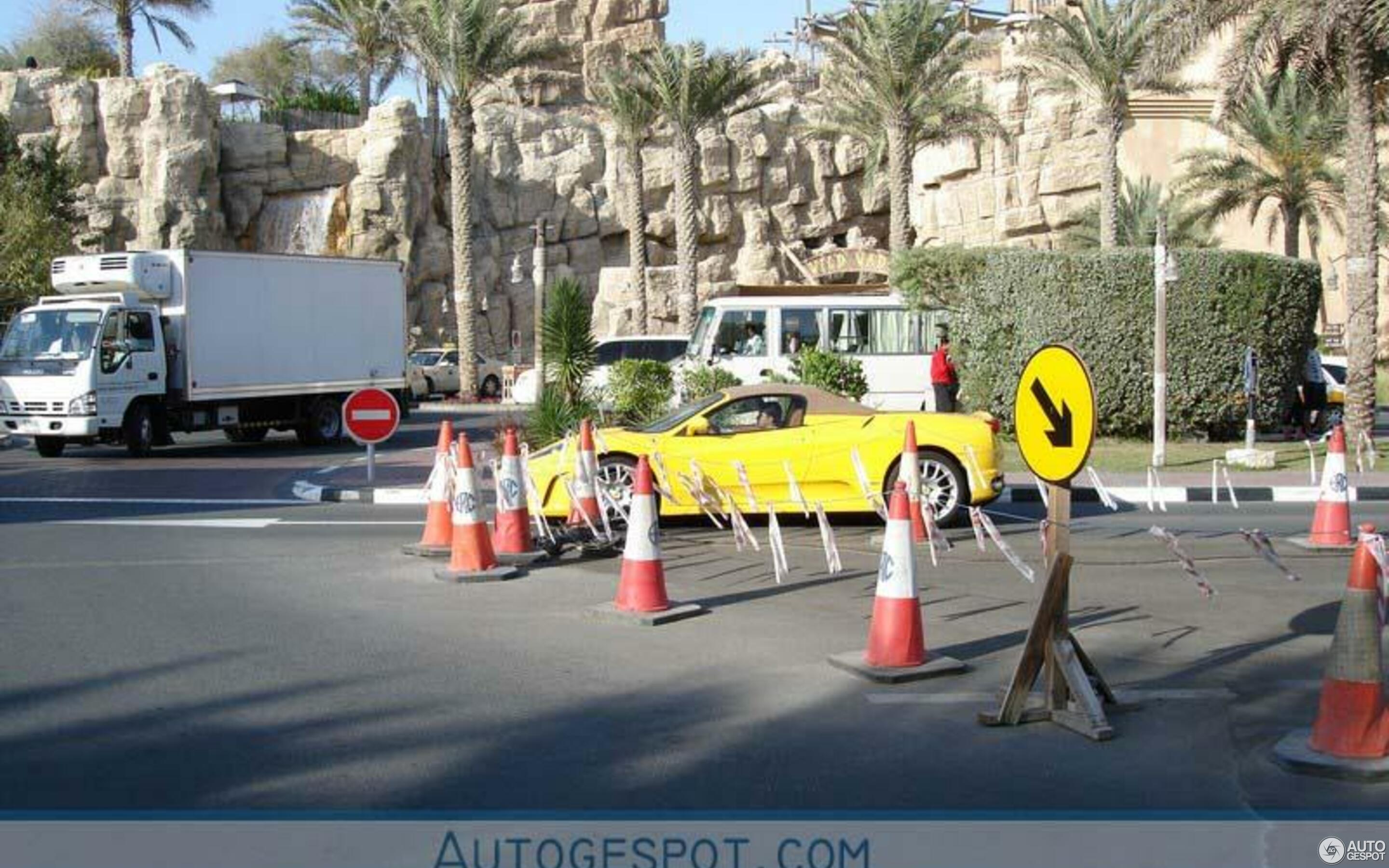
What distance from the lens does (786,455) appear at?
12.6 metres

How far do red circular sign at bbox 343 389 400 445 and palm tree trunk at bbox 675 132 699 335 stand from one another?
22632 millimetres

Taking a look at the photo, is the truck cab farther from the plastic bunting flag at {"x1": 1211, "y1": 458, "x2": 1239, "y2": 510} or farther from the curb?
the plastic bunting flag at {"x1": 1211, "y1": 458, "x2": 1239, "y2": 510}

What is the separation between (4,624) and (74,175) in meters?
39.8

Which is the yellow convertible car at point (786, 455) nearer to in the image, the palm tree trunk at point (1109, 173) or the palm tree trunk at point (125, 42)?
the palm tree trunk at point (1109, 173)

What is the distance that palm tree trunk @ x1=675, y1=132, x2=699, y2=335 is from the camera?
39938 millimetres

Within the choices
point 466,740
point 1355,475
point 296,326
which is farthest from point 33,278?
point 466,740

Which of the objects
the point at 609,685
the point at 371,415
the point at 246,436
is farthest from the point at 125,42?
the point at 609,685

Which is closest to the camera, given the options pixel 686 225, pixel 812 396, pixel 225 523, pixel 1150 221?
pixel 812 396

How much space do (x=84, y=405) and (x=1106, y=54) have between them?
24.6 metres

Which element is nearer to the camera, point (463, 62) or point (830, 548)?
point (830, 548)

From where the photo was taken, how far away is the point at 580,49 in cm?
6519

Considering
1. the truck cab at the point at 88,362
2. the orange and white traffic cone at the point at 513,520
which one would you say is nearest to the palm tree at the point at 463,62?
the truck cab at the point at 88,362

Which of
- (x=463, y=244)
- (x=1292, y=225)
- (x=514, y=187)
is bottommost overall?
(x=463, y=244)

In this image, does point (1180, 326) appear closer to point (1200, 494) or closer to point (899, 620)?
point (1200, 494)
